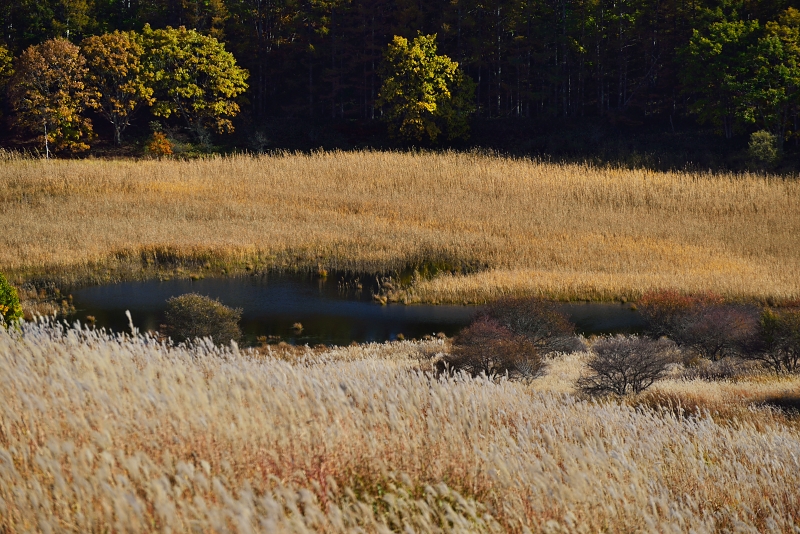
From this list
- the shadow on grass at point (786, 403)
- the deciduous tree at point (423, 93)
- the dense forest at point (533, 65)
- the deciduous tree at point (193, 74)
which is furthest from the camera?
the deciduous tree at point (193, 74)

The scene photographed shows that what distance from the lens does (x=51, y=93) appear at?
183ft

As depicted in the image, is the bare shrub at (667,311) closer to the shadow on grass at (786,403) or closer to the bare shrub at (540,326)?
the bare shrub at (540,326)

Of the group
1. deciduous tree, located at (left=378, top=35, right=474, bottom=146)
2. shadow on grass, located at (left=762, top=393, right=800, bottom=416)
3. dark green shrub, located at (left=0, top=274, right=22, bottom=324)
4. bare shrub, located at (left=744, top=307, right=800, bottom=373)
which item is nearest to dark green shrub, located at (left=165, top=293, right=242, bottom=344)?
dark green shrub, located at (left=0, top=274, right=22, bottom=324)

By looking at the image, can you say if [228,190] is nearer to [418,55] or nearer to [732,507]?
[418,55]

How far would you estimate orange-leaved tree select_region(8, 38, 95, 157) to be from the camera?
2114 inches

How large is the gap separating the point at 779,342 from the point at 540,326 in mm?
5032

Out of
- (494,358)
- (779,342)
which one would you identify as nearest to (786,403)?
(494,358)

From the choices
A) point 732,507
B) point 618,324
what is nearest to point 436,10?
point 618,324

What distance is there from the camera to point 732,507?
5906 mm

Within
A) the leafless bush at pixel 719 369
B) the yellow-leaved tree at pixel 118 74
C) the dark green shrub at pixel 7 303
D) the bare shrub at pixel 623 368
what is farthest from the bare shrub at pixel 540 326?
the yellow-leaved tree at pixel 118 74

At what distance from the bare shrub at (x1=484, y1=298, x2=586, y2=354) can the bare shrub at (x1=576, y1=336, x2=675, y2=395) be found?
149 inches

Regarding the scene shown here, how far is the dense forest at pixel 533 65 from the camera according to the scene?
47.8 meters

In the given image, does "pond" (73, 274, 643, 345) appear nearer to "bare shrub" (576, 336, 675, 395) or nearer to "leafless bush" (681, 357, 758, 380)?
"leafless bush" (681, 357, 758, 380)

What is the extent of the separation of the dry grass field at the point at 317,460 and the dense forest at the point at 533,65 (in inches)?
1629
